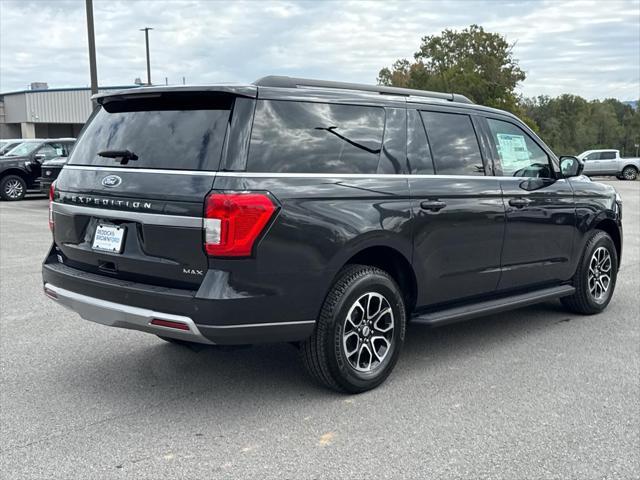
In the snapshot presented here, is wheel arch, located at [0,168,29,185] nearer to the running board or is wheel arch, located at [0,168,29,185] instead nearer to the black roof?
the black roof

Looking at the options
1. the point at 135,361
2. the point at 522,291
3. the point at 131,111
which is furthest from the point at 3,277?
the point at 522,291

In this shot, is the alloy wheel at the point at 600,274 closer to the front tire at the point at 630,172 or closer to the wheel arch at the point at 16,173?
the wheel arch at the point at 16,173

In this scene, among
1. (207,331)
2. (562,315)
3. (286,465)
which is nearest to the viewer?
(286,465)

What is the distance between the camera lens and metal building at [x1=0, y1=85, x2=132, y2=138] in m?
52.5

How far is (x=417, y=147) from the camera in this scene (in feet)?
15.6

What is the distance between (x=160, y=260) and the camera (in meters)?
3.84

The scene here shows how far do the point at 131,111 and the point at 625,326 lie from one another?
178 inches

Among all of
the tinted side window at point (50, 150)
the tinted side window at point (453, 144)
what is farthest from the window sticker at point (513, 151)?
the tinted side window at point (50, 150)

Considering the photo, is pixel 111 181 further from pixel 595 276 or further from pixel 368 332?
pixel 595 276

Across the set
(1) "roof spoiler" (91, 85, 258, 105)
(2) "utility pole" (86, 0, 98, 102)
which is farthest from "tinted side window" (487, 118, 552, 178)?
(2) "utility pole" (86, 0, 98, 102)

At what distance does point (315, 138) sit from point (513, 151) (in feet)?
7.16

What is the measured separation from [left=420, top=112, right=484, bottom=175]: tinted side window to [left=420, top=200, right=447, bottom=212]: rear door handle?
249mm

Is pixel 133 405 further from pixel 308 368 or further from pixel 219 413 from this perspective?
pixel 308 368

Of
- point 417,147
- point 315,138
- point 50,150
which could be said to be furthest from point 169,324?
point 50,150
